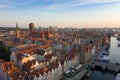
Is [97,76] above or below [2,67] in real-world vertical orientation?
below

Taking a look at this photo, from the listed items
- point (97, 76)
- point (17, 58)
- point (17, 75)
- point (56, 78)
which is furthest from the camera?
point (97, 76)

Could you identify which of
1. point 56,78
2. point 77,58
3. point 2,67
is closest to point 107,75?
point 77,58

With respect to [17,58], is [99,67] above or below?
below

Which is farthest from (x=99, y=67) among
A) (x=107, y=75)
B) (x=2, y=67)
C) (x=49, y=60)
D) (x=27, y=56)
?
(x=2, y=67)

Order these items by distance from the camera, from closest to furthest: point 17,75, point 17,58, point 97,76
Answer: point 17,75
point 17,58
point 97,76

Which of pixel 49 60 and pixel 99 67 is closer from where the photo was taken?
pixel 49 60

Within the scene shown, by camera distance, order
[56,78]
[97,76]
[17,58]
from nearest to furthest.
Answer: [56,78], [17,58], [97,76]

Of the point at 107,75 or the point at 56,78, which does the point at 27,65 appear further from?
the point at 107,75

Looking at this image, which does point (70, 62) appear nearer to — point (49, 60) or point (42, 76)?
point (49, 60)

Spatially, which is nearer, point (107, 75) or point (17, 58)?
point (17, 58)
